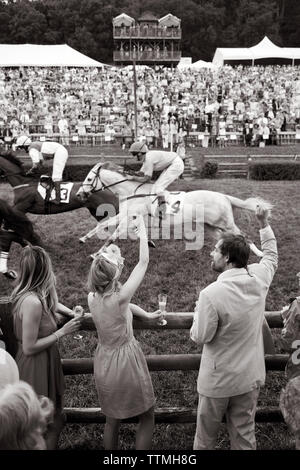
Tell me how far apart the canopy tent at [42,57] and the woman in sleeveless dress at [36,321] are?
32.6 meters

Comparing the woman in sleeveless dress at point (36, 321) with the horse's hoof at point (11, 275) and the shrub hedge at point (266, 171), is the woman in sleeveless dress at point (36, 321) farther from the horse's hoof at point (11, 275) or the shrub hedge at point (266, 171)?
the shrub hedge at point (266, 171)

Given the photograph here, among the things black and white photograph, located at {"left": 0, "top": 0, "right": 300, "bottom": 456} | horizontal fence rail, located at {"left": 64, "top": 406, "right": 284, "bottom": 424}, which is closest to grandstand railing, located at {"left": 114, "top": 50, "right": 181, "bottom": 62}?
black and white photograph, located at {"left": 0, "top": 0, "right": 300, "bottom": 456}

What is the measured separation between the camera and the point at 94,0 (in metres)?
57.4

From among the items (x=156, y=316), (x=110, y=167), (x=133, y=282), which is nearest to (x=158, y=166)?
(x=110, y=167)

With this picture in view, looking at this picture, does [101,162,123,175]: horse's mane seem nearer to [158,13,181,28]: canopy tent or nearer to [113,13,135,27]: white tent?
[113,13,135,27]: white tent

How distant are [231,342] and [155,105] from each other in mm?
24739

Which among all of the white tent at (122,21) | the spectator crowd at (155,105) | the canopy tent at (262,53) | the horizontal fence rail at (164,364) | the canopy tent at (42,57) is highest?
the white tent at (122,21)

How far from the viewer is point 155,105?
26.9 metres

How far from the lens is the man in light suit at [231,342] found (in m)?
3.12

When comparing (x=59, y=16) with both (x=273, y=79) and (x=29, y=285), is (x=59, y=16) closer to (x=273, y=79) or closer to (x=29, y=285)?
(x=273, y=79)

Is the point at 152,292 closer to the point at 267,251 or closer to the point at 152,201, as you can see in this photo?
the point at 152,201

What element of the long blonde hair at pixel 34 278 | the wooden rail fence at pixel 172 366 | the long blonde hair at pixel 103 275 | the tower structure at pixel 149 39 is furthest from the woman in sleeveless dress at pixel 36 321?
the tower structure at pixel 149 39

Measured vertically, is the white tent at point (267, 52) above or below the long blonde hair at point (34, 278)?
above

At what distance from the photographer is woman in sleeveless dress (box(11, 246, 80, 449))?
10.4 feet
